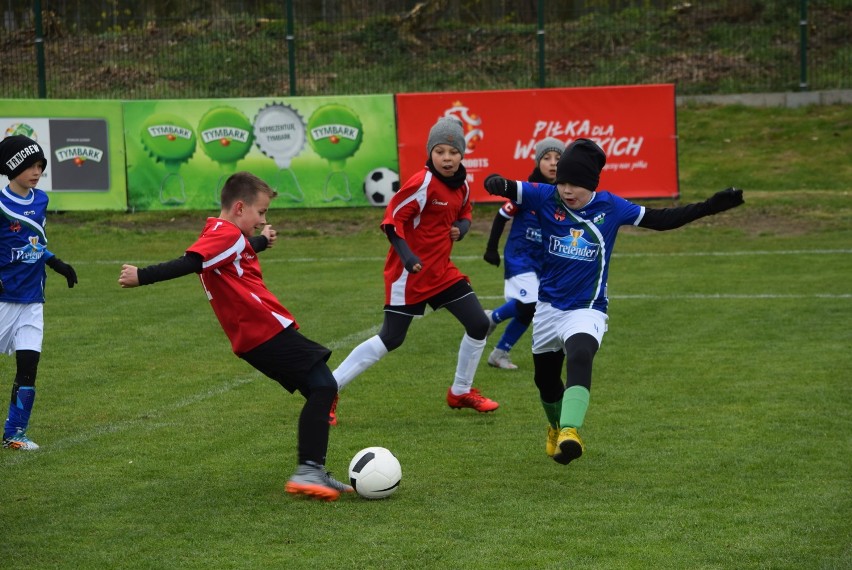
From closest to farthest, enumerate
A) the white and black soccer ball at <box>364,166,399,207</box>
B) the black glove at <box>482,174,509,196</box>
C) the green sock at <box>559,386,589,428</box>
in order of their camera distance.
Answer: the green sock at <box>559,386,589,428</box> < the black glove at <box>482,174,509,196</box> < the white and black soccer ball at <box>364,166,399,207</box>

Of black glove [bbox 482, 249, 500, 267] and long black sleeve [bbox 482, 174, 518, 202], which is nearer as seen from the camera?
long black sleeve [bbox 482, 174, 518, 202]

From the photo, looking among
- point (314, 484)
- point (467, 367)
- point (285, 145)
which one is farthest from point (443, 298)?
point (285, 145)

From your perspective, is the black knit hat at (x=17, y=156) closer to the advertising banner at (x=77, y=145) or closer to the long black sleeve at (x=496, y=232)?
the long black sleeve at (x=496, y=232)

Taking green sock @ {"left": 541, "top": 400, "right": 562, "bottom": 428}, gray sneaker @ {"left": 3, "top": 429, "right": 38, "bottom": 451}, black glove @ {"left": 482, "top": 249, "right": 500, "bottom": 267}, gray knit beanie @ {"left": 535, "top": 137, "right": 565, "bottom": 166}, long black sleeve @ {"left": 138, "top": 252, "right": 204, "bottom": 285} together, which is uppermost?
gray knit beanie @ {"left": 535, "top": 137, "right": 565, "bottom": 166}

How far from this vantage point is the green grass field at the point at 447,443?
5.31m

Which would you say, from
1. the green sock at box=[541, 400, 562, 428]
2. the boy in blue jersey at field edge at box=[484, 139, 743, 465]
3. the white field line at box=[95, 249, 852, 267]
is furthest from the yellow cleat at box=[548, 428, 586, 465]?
the white field line at box=[95, 249, 852, 267]

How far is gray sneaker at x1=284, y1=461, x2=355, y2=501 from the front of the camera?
605 cm

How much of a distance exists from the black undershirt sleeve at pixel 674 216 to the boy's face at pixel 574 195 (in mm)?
366

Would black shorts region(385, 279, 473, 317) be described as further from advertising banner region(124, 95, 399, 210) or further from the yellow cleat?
advertising banner region(124, 95, 399, 210)

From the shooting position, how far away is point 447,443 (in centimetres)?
732

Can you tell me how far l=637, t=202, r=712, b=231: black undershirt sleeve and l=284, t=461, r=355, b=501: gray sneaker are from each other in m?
2.23

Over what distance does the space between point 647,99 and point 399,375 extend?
1058 centimetres

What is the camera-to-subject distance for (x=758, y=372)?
9.30 metres

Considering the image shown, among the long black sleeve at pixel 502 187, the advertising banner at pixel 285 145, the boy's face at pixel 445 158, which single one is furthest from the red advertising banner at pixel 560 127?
the long black sleeve at pixel 502 187
